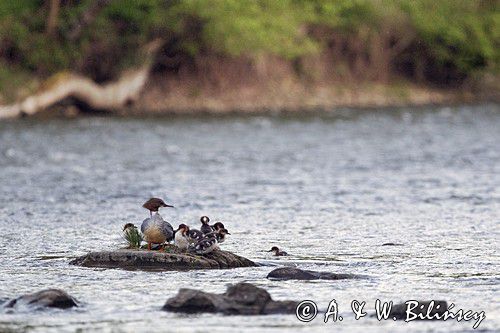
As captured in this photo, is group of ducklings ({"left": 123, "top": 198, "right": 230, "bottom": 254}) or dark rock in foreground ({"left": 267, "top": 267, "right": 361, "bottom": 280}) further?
group of ducklings ({"left": 123, "top": 198, "right": 230, "bottom": 254})

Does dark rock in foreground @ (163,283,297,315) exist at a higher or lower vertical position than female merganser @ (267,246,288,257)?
lower

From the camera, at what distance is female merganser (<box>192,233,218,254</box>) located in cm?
1825

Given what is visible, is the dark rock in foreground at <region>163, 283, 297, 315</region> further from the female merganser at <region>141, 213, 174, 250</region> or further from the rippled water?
the female merganser at <region>141, 213, 174, 250</region>

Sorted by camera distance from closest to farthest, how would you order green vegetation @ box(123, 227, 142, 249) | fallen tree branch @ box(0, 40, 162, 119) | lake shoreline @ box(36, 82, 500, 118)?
green vegetation @ box(123, 227, 142, 249) → fallen tree branch @ box(0, 40, 162, 119) → lake shoreline @ box(36, 82, 500, 118)

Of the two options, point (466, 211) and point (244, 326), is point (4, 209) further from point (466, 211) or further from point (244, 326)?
point (244, 326)

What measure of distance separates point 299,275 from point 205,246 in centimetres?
148

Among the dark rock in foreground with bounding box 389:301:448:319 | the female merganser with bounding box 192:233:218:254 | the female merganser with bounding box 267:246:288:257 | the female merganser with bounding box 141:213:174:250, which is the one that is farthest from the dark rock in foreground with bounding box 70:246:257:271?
the dark rock in foreground with bounding box 389:301:448:319

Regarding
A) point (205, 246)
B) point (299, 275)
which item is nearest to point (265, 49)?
point (205, 246)

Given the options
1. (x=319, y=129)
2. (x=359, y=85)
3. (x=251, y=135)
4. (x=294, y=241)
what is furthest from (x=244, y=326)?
(x=359, y=85)

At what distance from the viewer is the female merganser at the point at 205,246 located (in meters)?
18.2

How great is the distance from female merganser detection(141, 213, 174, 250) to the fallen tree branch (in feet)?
117

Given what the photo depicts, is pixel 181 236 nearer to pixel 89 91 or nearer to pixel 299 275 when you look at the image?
pixel 299 275

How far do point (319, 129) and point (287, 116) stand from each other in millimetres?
7732

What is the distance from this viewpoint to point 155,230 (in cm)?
1825
